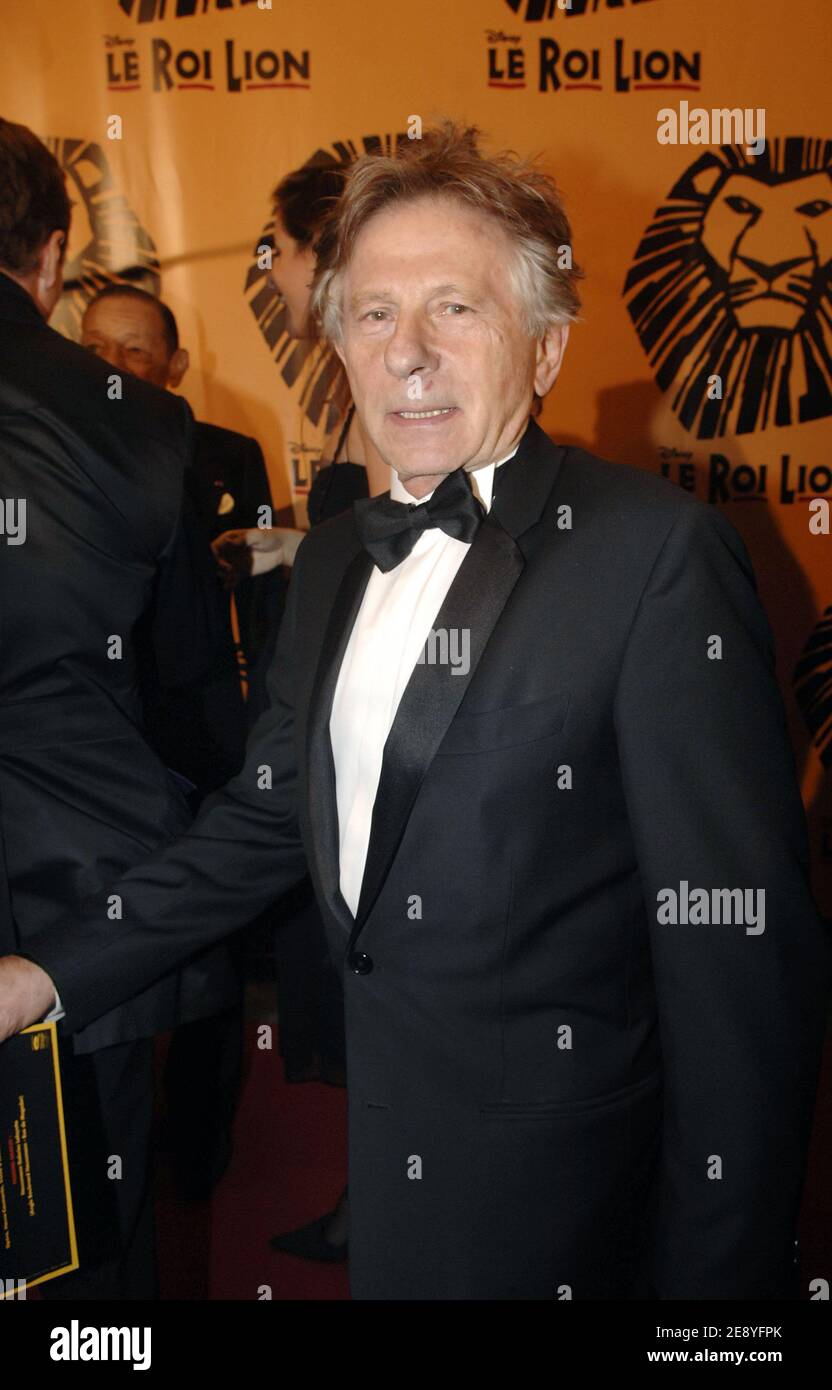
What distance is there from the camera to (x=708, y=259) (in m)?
3.54

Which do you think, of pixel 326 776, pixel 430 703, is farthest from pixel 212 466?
pixel 430 703

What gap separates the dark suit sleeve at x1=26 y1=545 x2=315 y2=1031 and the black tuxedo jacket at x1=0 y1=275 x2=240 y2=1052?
16cm

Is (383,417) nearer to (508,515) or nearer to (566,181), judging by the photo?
(508,515)

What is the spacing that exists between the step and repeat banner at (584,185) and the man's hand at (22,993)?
2.45 meters

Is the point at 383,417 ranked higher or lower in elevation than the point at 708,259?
lower

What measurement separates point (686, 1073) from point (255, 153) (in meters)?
3.10

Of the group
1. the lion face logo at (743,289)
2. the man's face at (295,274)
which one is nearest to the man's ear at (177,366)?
the man's face at (295,274)

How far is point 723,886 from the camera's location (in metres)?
1.15

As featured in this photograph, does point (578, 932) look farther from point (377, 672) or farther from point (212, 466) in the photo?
point (212, 466)

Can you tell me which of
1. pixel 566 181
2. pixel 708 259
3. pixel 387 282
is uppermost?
pixel 566 181

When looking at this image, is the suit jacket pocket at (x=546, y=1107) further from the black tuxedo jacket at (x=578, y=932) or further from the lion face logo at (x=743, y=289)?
the lion face logo at (x=743, y=289)

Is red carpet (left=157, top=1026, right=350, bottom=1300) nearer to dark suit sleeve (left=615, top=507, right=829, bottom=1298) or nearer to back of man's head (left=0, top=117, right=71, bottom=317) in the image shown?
dark suit sleeve (left=615, top=507, right=829, bottom=1298)

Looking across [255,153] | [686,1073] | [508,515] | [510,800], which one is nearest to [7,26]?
[255,153]

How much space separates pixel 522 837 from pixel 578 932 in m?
0.12
